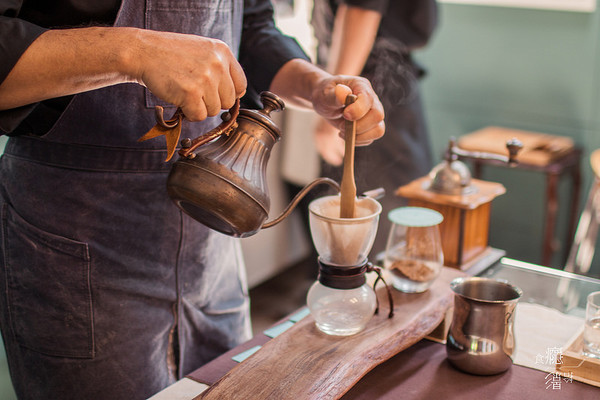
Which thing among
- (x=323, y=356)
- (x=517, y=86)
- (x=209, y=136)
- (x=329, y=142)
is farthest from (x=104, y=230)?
(x=517, y=86)

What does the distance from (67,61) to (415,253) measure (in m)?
0.86

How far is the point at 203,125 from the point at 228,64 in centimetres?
42

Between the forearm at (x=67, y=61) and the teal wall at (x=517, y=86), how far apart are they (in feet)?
11.2

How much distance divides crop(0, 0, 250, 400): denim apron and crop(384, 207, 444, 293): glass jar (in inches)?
18.7

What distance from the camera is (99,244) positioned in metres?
1.37

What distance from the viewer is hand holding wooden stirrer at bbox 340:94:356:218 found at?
1.25 meters

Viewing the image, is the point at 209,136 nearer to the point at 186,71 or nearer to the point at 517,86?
the point at 186,71

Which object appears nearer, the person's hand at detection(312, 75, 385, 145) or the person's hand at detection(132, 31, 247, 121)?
the person's hand at detection(132, 31, 247, 121)

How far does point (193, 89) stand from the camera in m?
1.01

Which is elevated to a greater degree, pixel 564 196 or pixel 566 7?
pixel 566 7

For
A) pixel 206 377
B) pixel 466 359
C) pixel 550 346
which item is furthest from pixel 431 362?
pixel 206 377

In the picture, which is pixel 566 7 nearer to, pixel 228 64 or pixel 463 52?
pixel 463 52

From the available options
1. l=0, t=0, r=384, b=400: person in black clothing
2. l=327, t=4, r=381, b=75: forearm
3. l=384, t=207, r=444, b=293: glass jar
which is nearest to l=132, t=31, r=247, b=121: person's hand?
l=0, t=0, r=384, b=400: person in black clothing

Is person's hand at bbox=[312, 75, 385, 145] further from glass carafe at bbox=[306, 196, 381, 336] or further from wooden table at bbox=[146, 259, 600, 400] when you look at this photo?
wooden table at bbox=[146, 259, 600, 400]
